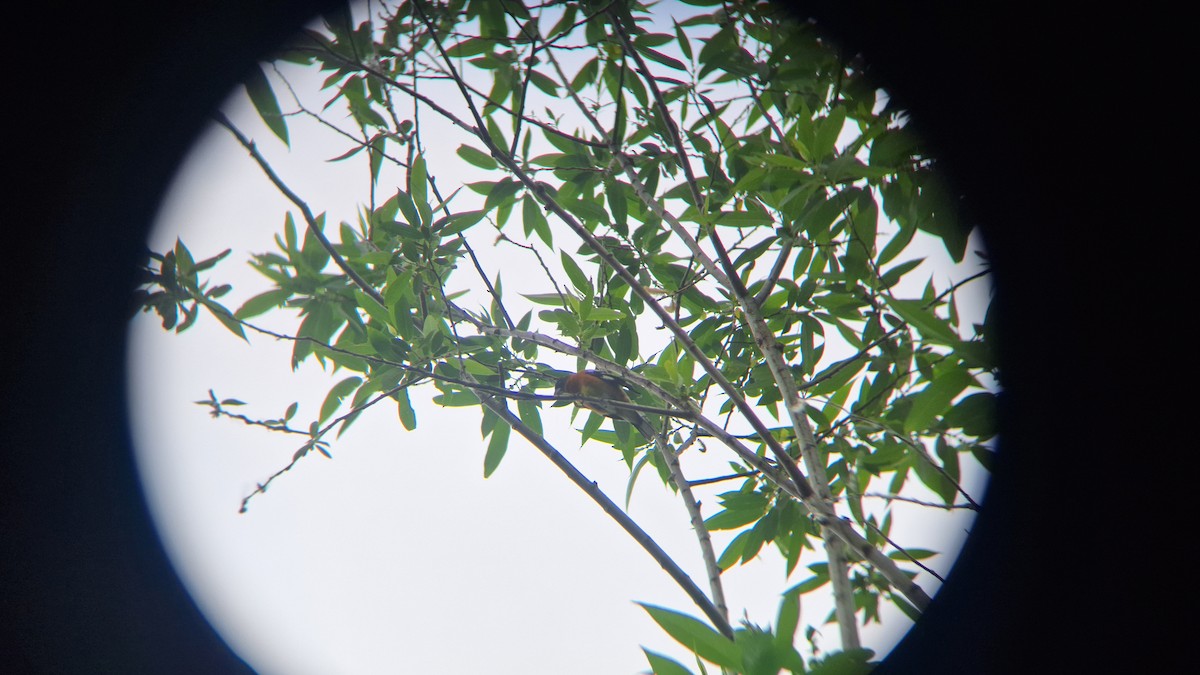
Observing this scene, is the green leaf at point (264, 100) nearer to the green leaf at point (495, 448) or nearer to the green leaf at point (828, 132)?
the green leaf at point (495, 448)

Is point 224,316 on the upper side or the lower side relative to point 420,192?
lower

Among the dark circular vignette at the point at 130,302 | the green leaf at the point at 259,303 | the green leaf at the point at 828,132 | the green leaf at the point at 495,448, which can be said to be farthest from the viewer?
the green leaf at the point at 495,448

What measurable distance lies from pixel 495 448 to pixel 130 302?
1.56 feet

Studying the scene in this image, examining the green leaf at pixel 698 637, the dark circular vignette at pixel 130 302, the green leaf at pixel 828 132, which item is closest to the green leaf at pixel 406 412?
the dark circular vignette at pixel 130 302

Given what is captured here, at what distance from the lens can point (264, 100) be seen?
68 cm

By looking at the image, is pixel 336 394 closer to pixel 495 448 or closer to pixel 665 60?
pixel 495 448

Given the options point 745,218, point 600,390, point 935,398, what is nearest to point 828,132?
point 745,218

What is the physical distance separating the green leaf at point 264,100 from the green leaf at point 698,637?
2.21ft

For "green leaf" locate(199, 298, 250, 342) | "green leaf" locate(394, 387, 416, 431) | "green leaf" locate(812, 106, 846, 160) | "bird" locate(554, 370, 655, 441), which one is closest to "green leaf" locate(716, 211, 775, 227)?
"green leaf" locate(812, 106, 846, 160)

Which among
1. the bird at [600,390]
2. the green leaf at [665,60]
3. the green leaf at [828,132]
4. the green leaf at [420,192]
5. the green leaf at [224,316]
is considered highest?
the green leaf at [665,60]

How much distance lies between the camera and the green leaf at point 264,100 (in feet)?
2.23

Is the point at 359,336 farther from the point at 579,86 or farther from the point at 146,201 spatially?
the point at 579,86

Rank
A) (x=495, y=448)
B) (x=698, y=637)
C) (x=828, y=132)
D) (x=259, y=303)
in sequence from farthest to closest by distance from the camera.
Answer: (x=495, y=448), (x=259, y=303), (x=828, y=132), (x=698, y=637)

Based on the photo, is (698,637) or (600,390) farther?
(600,390)
